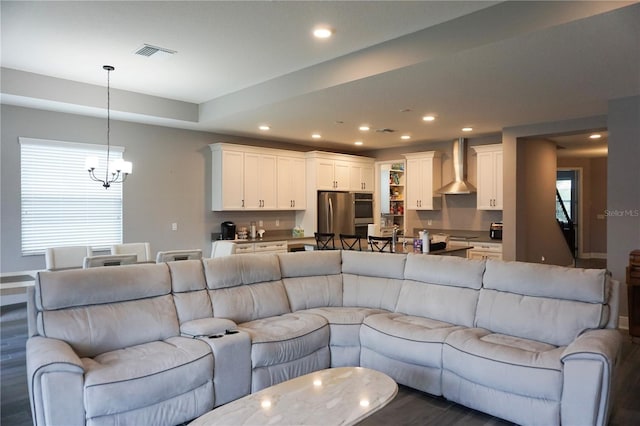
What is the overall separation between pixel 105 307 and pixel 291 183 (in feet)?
16.8

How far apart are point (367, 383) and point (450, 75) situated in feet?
9.49

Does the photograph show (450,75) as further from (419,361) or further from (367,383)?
(367,383)

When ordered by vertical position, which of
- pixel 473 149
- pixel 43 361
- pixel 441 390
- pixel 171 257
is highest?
pixel 473 149

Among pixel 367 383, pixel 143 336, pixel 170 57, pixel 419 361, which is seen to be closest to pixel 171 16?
pixel 170 57

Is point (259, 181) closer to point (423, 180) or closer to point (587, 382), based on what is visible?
point (423, 180)

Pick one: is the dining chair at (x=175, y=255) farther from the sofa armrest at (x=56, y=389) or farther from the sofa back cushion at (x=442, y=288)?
the sofa back cushion at (x=442, y=288)

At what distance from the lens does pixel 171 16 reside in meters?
3.38

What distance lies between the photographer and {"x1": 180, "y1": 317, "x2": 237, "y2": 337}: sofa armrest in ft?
10.3

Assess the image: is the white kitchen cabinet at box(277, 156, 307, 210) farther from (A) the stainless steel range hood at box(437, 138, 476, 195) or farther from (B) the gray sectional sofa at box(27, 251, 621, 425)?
(B) the gray sectional sofa at box(27, 251, 621, 425)

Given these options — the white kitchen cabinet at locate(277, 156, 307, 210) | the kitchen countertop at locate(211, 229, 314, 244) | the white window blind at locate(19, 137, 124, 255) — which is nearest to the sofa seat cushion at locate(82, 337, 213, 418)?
the white window blind at locate(19, 137, 124, 255)

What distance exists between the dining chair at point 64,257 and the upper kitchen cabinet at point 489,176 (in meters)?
6.01

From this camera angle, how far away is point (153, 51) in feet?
13.6

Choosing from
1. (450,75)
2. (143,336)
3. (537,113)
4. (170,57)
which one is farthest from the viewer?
(537,113)

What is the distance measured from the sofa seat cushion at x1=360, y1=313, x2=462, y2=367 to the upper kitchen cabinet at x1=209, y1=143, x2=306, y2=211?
4.00 meters
